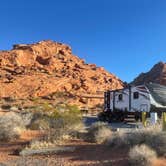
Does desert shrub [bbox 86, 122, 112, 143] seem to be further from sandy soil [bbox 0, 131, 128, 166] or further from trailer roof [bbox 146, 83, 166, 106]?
trailer roof [bbox 146, 83, 166, 106]

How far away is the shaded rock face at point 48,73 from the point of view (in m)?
73.3

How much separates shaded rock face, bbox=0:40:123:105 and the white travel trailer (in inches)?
1189

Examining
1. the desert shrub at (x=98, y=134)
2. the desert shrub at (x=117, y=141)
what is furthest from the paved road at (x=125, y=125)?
the desert shrub at (x=117, y=141)

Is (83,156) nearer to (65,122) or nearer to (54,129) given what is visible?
(54,129)

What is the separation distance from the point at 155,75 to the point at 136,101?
54.0 meters

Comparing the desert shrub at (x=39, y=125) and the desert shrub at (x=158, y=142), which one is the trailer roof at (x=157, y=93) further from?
the desert shrub at (x=158, y=142)

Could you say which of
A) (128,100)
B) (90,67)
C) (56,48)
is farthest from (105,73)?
(128,100)

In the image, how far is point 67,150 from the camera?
46.8ft

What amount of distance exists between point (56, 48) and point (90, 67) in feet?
34.8

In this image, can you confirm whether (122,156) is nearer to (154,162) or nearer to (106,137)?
(154,162)

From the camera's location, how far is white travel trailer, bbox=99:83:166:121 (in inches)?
1277

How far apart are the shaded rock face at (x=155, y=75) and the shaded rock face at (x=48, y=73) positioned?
5.31m

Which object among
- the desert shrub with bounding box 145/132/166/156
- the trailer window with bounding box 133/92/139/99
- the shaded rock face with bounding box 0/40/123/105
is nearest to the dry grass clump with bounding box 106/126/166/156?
the desert shrub with bounding box 145/132/166/156

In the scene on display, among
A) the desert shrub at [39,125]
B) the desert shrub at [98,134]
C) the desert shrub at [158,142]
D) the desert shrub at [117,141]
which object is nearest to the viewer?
the desert shrub at [158,142]
